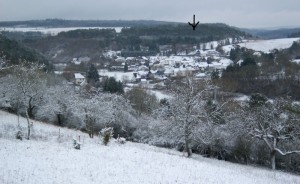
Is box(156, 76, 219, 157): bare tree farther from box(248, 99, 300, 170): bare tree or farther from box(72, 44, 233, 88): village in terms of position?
box(72, 44, 233, 88): village

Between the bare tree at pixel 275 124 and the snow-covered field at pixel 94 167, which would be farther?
the bare tree at pixel 275 124

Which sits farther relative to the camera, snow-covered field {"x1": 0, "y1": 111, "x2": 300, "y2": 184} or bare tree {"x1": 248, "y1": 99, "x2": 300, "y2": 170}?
bare tree {"x1": 248, "y1": 99, "x2": 300, "y2": 170}

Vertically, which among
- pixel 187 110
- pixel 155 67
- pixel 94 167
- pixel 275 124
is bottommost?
pixel 155 67

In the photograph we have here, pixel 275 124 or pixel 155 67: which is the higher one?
pixel 275 124

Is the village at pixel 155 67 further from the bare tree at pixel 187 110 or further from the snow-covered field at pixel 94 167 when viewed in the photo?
the snow-covered field at pixel 94 167

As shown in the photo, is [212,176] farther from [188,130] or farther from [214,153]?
[214,153]

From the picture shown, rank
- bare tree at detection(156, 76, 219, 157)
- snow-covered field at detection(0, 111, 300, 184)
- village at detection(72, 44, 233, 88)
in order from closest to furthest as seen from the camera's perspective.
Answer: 1. snow-covered field at detection(0, 111, 300, 184)
2. bare tree at detection(156, 76, 219, 157)
3. village at detection(72, 44, 233, 88)

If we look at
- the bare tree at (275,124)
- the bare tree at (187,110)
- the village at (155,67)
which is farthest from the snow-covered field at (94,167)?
the village at (155,67)

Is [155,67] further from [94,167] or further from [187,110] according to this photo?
[94,167]

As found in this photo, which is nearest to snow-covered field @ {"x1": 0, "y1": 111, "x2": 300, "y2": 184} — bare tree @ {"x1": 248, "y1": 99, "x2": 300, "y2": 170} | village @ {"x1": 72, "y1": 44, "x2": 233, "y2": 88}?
bare tree @ {"x1": 248, "y1": 99, "x2": 300, "y2": 170}

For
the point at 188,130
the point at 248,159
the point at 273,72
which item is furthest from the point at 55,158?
the point at 273,72

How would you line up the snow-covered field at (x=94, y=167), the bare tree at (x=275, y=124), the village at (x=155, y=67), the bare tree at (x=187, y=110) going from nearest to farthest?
1. the snow-covered field at (x=94, y=167)
2. the bare tree at (x=187, y=110)
3. the bare tree at (x=275, y=124)
4. the village at (x=155, y=67)

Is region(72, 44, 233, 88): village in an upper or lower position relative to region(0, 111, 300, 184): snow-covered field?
lower

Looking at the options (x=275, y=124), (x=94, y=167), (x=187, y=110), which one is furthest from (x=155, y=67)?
(x=94, y=167)
